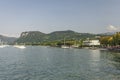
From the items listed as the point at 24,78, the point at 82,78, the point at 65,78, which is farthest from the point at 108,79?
the point at 24,78

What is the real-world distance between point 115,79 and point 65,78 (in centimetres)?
1206

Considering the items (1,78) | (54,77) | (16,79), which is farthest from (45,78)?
(1,78)

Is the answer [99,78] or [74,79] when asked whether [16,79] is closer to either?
[74,79]

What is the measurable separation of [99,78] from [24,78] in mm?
18252

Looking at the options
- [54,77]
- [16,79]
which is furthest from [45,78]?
[16,79]

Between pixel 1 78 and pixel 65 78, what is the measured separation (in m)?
15.4

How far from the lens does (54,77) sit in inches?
2298

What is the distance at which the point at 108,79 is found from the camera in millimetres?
56781

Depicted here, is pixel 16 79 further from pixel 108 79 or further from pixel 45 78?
pixel 108 79

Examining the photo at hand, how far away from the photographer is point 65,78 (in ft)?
188

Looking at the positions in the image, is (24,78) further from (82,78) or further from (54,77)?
(82,78)

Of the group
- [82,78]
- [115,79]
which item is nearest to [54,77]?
[82,78]

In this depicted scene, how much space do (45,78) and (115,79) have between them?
664 inches

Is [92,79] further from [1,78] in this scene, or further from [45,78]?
[1,78]
